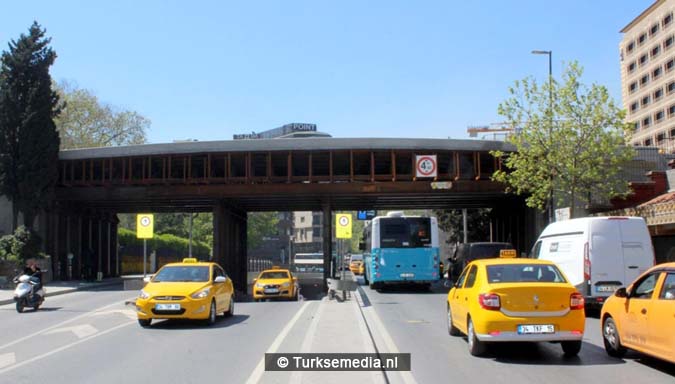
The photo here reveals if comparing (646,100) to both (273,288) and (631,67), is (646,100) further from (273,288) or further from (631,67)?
(273,288)

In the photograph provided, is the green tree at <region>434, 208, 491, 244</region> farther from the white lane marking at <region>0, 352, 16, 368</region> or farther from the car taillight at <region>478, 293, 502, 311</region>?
the white lane marking at <region>0, 352, 16, 368</region>

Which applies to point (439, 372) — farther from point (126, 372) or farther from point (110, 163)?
point (110, 163)

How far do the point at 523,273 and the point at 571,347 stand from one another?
135cm

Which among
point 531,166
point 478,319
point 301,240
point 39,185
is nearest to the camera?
point 478,319

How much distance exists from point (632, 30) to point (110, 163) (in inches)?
3060

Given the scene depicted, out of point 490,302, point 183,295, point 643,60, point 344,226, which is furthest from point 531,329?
point 643,60

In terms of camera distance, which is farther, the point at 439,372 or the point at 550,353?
the point at 550,353

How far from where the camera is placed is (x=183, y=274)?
55.6 ft

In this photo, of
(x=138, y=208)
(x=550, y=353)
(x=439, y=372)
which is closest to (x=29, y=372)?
(x=439, y=372)

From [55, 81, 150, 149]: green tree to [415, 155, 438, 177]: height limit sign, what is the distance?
128 ft

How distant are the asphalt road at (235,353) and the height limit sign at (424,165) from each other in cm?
1689

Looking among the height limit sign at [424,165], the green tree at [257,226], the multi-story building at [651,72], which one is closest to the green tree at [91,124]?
the green tree at [257,226]

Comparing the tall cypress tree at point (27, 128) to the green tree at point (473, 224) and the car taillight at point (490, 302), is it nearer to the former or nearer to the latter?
the car taillight at point (490, 302)

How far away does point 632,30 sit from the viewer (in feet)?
299
